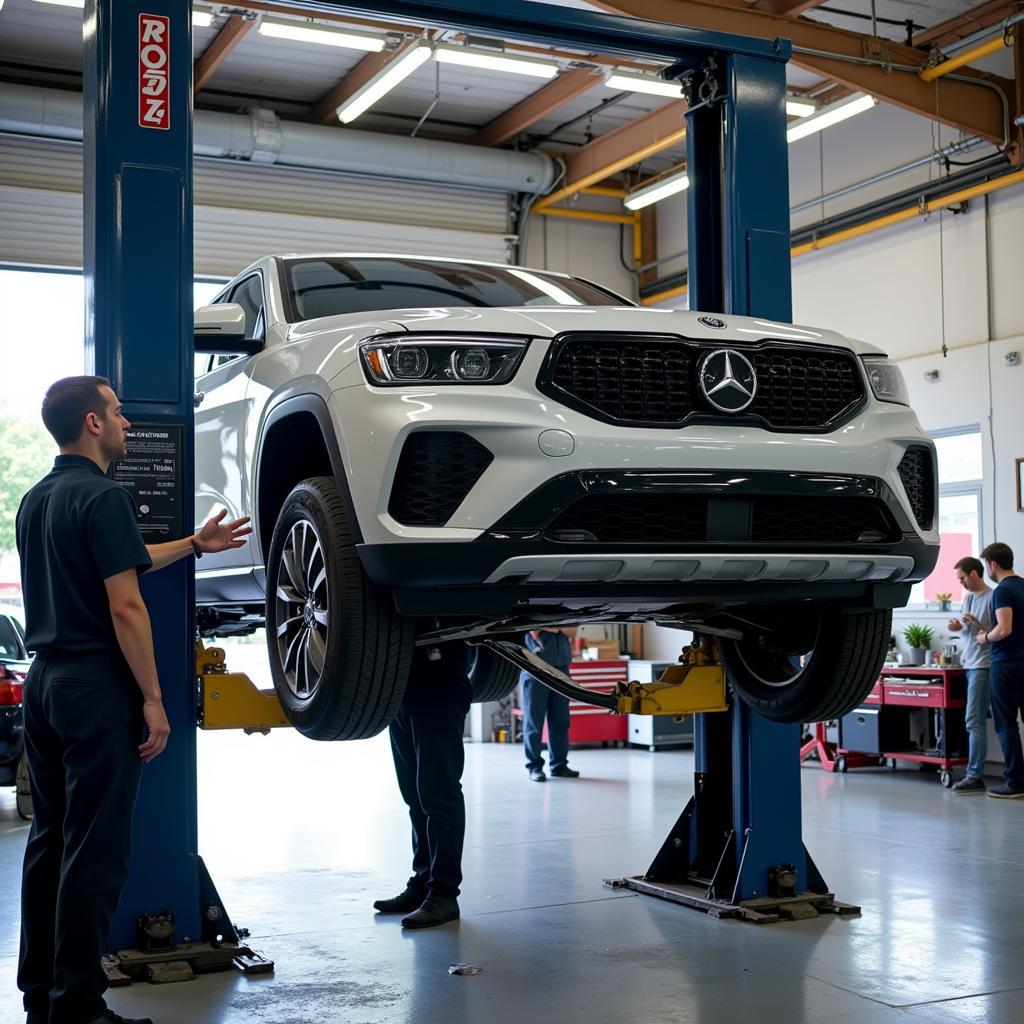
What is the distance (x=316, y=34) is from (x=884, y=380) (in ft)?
20.5

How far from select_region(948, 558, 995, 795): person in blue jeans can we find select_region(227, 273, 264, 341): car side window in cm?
592

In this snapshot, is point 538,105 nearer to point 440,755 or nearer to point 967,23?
point 967,23

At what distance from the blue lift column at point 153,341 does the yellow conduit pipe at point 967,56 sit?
6.61 metres

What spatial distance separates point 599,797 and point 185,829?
472 cm

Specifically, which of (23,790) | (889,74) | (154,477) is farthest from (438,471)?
(889,74)

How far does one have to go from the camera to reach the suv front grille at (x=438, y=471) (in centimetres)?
304

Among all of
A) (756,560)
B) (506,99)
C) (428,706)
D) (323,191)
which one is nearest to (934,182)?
(506,99)

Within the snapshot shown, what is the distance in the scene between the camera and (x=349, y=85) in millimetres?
11273

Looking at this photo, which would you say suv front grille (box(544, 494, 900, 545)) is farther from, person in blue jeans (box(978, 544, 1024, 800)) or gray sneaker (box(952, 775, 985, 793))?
gray sneaker (box(952, 775, 985, 793))

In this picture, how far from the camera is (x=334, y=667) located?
326 cm

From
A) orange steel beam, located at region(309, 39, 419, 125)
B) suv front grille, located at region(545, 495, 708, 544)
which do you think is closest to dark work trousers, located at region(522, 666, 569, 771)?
orange steel beam, located at region(309, 39, 419, 125)

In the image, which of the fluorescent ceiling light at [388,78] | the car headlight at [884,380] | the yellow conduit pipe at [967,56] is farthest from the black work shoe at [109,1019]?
the yellow conduit pipe at [967,56]

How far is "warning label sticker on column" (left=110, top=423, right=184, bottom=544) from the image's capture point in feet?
13.5

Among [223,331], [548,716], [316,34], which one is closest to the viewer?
[223,331]
